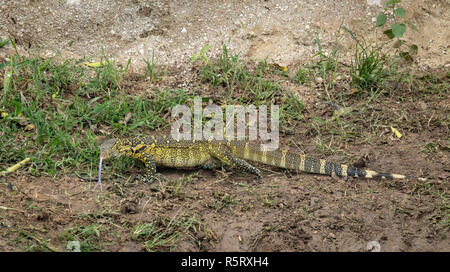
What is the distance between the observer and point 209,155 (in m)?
6.29

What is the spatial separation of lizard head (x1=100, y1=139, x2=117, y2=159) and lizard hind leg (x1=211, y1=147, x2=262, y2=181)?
119cm

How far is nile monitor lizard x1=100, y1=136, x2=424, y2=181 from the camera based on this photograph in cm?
600

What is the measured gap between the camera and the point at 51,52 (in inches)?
302

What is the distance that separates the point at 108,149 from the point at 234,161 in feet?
4.96

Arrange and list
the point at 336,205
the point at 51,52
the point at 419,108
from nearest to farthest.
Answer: the point at 336,205
the point at 419,108
the point at 51,52

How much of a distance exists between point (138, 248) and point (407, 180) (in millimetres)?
3082

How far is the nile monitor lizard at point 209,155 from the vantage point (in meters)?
6.00

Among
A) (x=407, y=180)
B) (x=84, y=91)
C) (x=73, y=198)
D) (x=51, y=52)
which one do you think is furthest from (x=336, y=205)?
(x=51, y=52)

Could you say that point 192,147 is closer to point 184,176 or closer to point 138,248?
point 184,176

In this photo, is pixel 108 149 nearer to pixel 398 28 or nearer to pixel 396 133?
pixel 396 133

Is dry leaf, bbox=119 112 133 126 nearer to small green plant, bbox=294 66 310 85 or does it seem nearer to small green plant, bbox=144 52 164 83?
small green plant, bbox=144 52 164 83

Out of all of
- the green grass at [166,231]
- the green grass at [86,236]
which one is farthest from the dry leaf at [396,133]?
the green grass at [86,236]

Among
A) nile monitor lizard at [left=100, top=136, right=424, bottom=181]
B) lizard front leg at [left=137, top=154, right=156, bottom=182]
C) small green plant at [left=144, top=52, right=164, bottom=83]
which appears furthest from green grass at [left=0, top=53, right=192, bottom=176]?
lizard front leg at [left=137, top=154, right=156, bottom=182]

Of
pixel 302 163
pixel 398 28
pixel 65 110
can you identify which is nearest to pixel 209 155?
pixel 302 163
